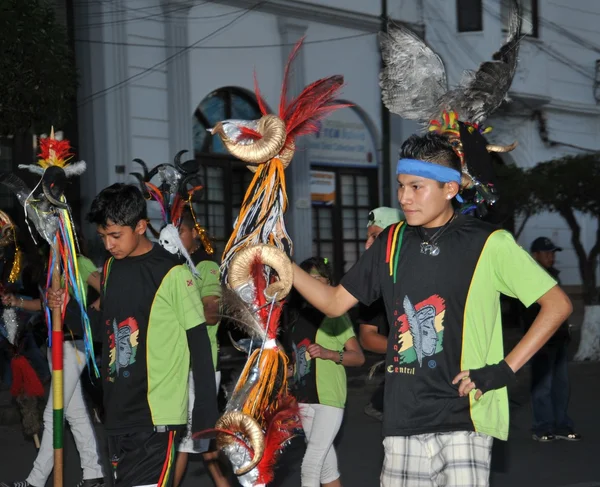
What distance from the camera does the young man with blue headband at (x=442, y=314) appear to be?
4.00 m

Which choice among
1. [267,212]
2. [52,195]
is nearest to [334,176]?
[52,195]

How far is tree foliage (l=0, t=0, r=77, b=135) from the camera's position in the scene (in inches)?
400

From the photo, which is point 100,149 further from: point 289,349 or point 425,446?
point 425,446

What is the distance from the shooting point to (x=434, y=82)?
527 centimetres

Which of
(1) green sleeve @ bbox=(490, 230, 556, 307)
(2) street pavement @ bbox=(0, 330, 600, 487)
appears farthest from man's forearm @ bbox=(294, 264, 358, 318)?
(2) street pavement @ bbox=(0, 330, 600, 487)

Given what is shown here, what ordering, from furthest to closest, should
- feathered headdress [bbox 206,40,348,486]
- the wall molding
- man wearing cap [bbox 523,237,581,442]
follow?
1. the wall molding
2. man wearing cap [bbox 523,237,581,442]
3. feathered headdress [bbox 206,40,348,486]

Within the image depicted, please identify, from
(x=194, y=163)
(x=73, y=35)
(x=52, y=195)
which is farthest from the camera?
(x=73, y=35)

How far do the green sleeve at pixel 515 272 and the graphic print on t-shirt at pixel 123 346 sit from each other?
182 cm

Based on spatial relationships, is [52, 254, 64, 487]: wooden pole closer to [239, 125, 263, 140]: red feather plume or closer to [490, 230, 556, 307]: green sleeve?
[239, 125, 263, 140]: red feather plume

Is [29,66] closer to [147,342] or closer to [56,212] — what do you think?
[56,212]

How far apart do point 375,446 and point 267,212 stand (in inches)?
216

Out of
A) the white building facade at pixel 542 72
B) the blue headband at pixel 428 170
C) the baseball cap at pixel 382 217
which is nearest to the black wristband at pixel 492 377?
the blue headband at pixel 428 170

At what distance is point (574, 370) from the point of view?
50.8 feet

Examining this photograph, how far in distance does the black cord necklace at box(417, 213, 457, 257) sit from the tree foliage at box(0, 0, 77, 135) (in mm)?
7005
